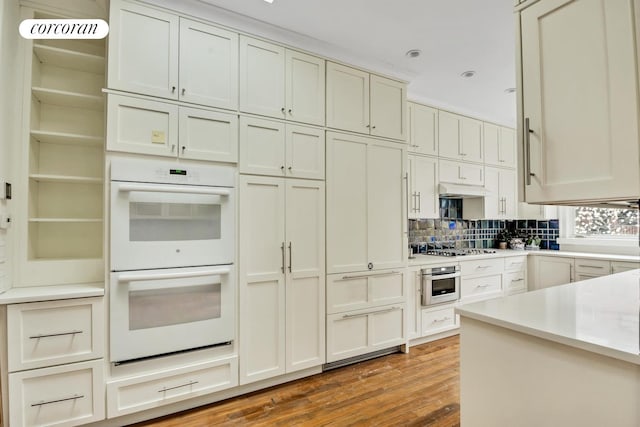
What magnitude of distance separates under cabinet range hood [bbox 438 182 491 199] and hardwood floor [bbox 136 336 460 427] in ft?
6.13

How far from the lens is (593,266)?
3625 millimetres

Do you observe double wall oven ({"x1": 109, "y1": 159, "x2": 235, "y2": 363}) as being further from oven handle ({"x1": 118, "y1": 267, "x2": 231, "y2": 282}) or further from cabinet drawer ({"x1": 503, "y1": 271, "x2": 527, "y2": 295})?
cabinet drawer ({"x1": 503, "y1": 271, "x2": 527, "y2": 295})

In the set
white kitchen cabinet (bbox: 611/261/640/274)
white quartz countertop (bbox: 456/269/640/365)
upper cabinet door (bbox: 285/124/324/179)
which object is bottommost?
white kitchen cabinet (bbox: 611/261/640/274)

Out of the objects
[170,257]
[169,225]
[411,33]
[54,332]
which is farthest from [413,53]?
[54,332]

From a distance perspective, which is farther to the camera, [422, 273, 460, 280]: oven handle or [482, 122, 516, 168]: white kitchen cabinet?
[482, 122, 516, 168]: white kitchen cabinet

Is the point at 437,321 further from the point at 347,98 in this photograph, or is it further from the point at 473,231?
the point at 347,98

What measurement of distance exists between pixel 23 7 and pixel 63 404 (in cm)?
242

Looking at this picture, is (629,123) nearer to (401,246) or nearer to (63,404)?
(401,246)

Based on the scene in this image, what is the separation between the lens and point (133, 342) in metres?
1.97

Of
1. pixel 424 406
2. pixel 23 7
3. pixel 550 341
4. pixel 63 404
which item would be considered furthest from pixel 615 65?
pixel 23 7

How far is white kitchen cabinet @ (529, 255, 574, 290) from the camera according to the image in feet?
12.6

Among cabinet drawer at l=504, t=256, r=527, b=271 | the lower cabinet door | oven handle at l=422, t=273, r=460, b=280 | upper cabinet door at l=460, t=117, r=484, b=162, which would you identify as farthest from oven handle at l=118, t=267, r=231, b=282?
cabinet drawer at l=504, t=256, r=527, b=271

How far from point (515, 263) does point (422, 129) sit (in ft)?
7.07

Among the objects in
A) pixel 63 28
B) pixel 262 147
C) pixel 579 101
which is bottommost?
pixel 579 101
